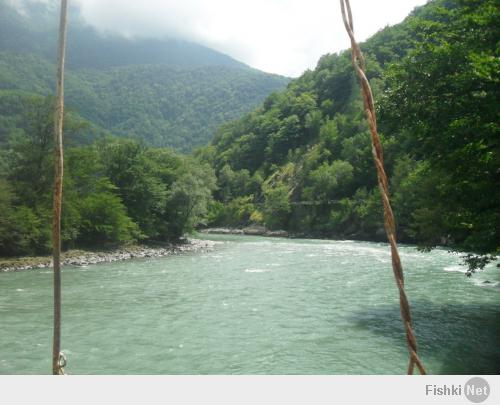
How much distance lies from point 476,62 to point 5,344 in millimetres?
16072

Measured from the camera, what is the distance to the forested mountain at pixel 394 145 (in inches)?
508

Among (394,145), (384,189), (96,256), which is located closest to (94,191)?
(96,256)

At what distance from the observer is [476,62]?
1016 cm

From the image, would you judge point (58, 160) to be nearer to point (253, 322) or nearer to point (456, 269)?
point (253, 322)

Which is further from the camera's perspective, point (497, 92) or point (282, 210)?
point (282, 210)

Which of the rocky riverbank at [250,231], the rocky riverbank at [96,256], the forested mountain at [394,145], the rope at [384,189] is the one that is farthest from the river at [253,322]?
the rocky riverbank at [250,231]

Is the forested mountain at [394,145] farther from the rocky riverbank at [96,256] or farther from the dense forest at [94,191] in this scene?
the dense forest at [94,191]

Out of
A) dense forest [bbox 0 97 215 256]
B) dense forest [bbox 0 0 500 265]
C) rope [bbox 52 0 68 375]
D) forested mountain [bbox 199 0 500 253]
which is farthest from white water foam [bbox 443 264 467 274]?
dense forest [bbox 0 97 215 256]

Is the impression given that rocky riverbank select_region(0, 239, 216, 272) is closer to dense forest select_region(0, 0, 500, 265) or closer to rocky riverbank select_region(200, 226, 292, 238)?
dense forest select_region(0, 0, 500, 265)

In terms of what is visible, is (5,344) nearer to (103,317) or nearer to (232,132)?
(103,317)

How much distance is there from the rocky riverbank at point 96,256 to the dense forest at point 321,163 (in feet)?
5.73

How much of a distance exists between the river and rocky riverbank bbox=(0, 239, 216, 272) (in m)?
4.01

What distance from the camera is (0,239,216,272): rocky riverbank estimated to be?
33.7 m
